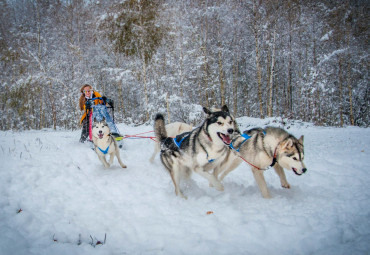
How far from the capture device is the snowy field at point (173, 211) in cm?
174

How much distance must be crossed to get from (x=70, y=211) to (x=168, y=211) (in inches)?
46.7

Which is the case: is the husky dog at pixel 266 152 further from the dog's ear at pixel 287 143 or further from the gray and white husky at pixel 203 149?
the gray and white husky at pixel 203 149

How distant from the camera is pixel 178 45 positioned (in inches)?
448

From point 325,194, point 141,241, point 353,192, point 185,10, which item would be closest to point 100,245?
point 141,241

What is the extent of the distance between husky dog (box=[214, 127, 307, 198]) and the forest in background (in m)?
7.11

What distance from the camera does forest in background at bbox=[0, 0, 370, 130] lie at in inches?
404

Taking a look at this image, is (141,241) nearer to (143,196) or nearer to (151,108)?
(143,196)

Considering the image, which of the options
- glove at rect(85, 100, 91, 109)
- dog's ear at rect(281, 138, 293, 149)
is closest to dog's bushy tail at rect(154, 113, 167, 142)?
dog's ear at rect(281, 138, 293, 149)

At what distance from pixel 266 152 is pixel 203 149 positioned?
2.83ft

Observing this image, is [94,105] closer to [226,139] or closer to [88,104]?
[88,104]

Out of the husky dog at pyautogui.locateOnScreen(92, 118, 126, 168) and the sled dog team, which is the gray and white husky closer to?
the sled dog team

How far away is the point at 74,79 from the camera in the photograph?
1377 centimetres

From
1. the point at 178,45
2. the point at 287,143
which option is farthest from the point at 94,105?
the point at 178,45

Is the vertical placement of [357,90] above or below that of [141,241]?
above
